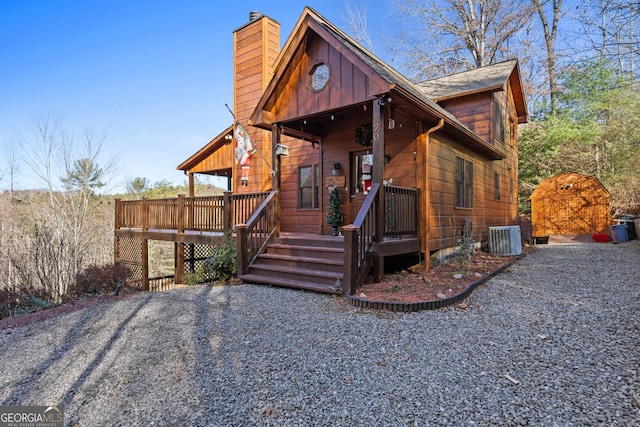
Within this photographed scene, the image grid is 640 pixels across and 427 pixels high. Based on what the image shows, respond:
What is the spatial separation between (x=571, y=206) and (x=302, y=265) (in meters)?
15.1

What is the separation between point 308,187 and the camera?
8977 millimetres

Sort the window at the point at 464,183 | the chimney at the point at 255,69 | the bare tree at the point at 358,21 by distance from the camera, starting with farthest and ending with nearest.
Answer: the bare tree at the point at 358,21 → the chimney at the point at 255,69 → the window at the point at 464,183

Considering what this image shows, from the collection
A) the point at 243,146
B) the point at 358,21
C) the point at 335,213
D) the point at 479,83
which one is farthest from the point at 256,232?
the point at 358,21

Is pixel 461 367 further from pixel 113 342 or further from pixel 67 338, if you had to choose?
pixel 67 338

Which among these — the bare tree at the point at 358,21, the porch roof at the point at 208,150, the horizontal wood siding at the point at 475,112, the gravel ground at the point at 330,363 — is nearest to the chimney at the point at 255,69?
the porch roof at the point at 208,150

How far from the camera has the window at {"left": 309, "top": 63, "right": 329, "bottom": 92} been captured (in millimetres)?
6792

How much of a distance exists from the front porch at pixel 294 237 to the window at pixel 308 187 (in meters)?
1.50

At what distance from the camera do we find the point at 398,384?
2.55 metres

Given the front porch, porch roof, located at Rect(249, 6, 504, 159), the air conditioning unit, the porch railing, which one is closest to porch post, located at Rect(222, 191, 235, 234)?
the front porch

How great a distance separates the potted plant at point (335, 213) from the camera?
7.84 metres

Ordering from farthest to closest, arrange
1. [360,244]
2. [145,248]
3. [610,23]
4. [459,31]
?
[459,31]
[145,248]
[610,23]
[360,244]

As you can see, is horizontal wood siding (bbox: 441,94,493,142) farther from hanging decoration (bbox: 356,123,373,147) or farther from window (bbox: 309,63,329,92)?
window (bbox: 309,63,329,92)

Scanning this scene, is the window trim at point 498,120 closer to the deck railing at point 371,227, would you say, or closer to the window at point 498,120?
the window at point 498,120

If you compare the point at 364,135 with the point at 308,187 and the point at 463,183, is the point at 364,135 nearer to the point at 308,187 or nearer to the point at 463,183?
the point at 308,187
